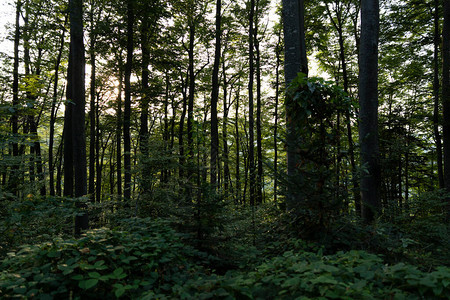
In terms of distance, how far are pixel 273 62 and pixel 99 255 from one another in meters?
17.6

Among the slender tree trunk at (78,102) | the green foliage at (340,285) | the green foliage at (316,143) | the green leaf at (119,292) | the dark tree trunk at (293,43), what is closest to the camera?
the green foliage at (340,285)

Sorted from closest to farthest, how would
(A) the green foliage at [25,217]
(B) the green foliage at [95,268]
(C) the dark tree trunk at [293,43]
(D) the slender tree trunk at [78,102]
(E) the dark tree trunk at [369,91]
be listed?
(B) the green foliage at [95,268] < (A) the green foliage at [25,217] < (C) the dark tree trunk at [293,43] < (E) the dark tree trunk at [369,91] < (D) the slender tree trunk at [78,102]

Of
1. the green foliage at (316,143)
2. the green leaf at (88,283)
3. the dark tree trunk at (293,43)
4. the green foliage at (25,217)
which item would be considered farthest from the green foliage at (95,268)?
the dark tree trunk at (293,43)

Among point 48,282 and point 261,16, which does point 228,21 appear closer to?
point 261,16

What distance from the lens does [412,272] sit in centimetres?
204

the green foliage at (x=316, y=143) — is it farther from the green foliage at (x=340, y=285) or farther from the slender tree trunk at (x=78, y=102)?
the slender tree trunk at (x=78, y=102)

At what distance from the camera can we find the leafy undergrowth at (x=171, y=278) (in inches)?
75.3

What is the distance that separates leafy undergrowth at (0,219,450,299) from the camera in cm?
191

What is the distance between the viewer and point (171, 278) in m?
2.71

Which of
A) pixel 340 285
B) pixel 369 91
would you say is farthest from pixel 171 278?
pixel 369 91

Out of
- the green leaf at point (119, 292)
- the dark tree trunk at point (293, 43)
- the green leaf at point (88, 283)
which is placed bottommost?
the green leaf at point (119, 292)

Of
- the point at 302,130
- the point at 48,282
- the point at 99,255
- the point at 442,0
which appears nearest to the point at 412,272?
the point at 302,130

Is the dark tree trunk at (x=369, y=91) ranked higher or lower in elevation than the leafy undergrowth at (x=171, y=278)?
higher

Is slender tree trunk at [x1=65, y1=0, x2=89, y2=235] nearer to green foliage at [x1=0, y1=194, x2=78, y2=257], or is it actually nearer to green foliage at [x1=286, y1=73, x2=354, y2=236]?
green foliage at [x1=0, y1=194, x2=78, y2=257]
